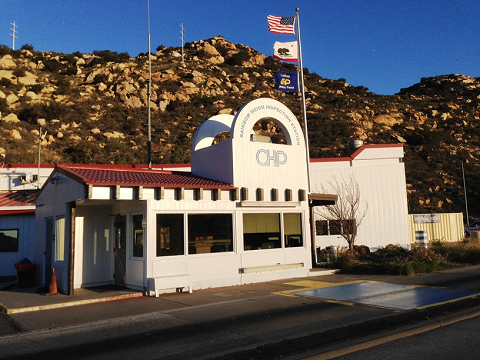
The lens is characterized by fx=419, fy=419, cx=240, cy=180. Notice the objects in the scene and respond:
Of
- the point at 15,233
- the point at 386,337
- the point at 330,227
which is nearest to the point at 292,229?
the point at 386,337

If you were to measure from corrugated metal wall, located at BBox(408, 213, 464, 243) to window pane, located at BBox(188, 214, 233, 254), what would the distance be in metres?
20.4

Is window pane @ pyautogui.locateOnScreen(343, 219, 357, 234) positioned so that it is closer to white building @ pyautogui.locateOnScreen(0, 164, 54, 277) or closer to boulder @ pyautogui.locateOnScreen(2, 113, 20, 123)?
white building @ pyautogui.locateOnScreen(0, 164, 54, 277)

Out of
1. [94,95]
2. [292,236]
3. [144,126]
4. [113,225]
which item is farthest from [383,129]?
[113,225]

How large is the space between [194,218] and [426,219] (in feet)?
74.6

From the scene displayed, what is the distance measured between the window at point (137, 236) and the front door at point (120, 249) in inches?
25.7

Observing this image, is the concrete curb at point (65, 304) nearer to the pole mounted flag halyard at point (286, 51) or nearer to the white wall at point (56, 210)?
the white wall at point (56, 210)

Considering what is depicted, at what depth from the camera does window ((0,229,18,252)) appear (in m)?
17.1

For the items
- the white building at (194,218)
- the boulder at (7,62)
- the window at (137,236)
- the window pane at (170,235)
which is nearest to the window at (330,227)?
the white building at (194,218)

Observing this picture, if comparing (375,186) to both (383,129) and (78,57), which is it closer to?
(383,129)

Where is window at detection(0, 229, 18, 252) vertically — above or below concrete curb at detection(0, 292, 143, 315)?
above

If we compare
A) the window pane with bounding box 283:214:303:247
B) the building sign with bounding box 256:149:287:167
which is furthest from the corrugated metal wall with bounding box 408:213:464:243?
the building sign with bounding box 256:149:287:167

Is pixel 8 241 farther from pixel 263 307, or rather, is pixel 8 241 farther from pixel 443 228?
pixel 443 228

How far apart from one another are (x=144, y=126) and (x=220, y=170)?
113 ft

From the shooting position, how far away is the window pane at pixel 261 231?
14.4 metres
